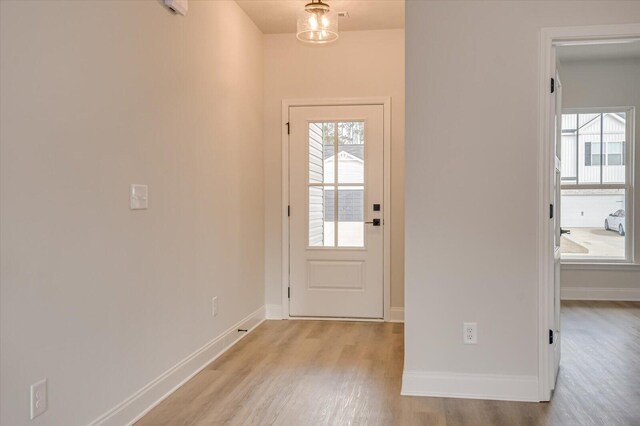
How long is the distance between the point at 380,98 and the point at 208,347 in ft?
8.78

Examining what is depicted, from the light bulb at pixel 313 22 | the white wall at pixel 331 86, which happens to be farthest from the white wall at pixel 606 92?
the light bulb at pixel 313 22

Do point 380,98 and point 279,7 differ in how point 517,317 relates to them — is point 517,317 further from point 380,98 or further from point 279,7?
point 279,7

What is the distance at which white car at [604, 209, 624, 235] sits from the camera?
20.7ft

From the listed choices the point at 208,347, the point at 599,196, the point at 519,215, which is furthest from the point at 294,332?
the point at 599,196

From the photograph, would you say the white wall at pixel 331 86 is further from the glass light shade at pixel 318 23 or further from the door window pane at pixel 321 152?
the glass light shade at pixel 318 23

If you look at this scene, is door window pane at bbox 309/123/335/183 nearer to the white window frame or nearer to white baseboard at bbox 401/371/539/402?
white baseboard at bbox 401/371/539/402

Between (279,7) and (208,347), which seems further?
(279,7)

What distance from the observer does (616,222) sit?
20.8ft

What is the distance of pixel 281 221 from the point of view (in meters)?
5.17

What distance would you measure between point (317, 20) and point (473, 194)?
69.3 inches

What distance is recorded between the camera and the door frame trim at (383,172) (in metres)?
4.98

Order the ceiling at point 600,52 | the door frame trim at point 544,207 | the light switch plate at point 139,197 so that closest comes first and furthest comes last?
the light switch plate at point 139,197, the door frame trim at point 544,207, the ceiling at point 600,52

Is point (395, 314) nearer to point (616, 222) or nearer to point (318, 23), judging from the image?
point (318, 23)

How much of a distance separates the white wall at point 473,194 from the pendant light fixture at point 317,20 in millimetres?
993
